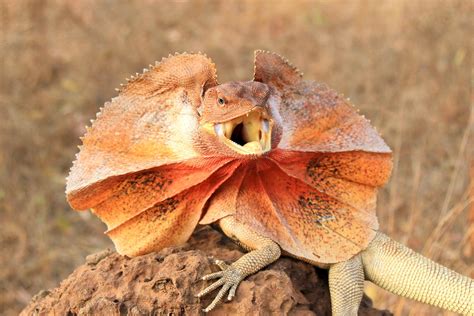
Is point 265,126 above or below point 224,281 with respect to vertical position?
above

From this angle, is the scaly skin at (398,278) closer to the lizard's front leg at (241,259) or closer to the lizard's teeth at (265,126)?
the lizard's front leg at (241,259)

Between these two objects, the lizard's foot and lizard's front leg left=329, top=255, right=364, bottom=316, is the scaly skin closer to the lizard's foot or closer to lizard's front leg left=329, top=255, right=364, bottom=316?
lizard's front leg left=329, top=255, right=364, bottom=316

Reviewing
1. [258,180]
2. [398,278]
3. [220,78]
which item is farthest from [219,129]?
[220,78]

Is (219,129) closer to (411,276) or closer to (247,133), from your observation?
(247,133)

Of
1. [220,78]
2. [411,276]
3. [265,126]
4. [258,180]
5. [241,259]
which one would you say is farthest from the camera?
[220,78]

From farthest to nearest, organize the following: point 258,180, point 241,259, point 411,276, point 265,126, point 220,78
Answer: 1. point 220,78
2. point 411,276
3. point 258,180
4. point 241,259
5. point 265,126

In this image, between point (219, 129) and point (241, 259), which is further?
point (241, 259)

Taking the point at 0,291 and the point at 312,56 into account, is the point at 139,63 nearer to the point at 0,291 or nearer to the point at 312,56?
the point at 312,56
